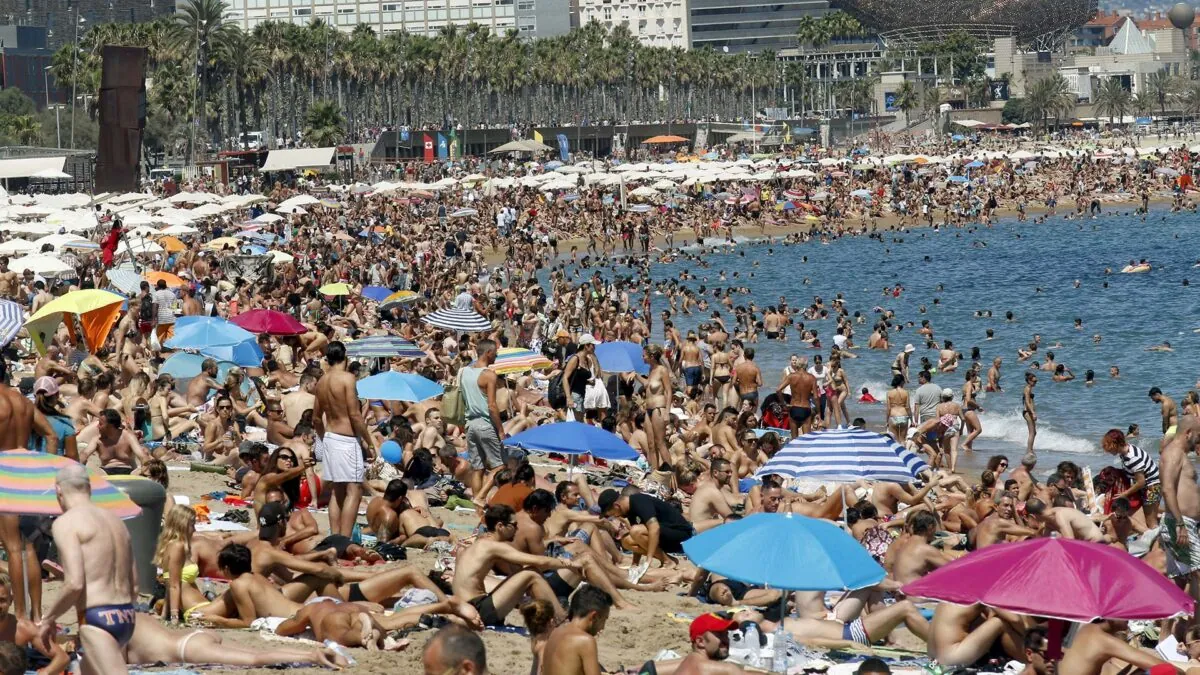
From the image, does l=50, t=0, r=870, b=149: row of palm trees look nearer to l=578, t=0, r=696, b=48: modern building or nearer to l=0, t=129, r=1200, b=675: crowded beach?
l=578, t=0, r=696, b=48: modern building

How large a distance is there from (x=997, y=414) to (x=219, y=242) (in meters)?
18.7

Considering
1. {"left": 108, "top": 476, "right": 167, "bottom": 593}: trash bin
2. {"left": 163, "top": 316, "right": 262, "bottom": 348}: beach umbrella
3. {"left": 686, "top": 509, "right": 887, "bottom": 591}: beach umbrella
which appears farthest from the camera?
{"left": 163, "top": 316, "right": 262, "bottom": 348}: beach umbrella

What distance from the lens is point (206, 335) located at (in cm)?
1711

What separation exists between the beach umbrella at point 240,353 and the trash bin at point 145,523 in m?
8.61

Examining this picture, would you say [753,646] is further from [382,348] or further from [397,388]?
[382,348]

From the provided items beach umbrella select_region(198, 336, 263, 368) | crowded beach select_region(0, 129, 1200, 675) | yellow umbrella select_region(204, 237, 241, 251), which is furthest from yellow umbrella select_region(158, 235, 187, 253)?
beach umbrella select_region(198, 336, 263, 368)

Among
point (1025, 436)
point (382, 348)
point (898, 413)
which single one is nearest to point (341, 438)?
point (382, 348)

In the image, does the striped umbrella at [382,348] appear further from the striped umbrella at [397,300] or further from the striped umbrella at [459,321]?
the striped umbrella at [397,300]

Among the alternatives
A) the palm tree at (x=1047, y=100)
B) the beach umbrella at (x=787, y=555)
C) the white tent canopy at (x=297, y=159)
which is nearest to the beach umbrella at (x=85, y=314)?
the beach umbrella at (x=787, y=555)

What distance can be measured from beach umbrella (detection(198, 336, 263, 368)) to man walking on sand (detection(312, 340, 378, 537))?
22.3ft

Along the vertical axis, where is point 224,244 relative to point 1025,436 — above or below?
above

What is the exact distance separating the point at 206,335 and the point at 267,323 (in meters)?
2.09

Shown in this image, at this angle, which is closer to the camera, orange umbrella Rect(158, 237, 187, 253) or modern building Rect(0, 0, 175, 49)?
orange umbrella Rect(158, 237, 187, 253)

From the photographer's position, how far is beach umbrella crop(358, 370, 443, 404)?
14.7 m
